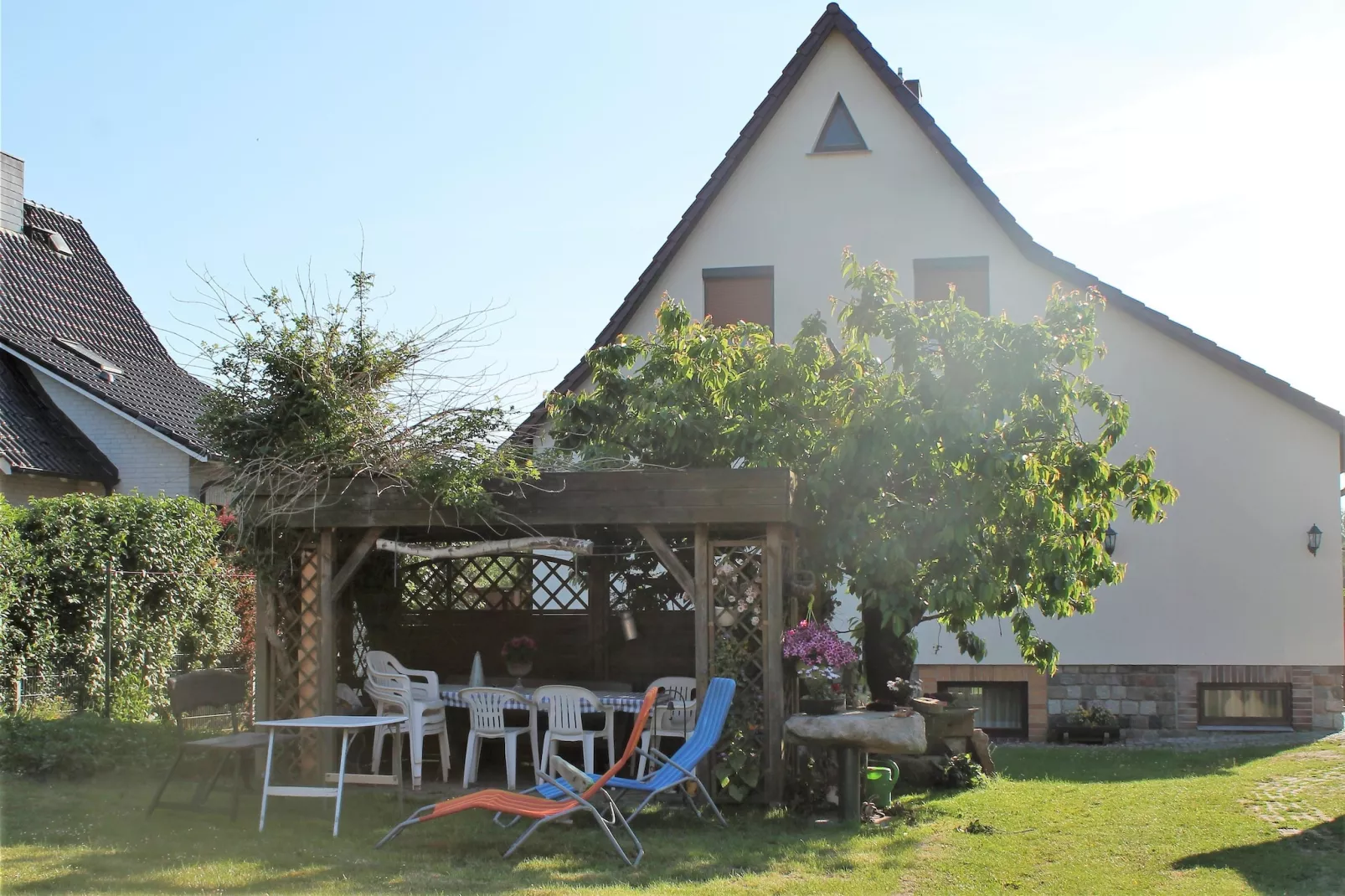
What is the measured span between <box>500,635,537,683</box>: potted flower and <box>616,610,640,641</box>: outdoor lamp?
0.84 metres

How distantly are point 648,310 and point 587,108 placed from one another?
6.42 m

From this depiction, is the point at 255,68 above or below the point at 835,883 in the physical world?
above

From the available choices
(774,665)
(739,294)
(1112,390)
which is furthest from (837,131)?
(774,665)

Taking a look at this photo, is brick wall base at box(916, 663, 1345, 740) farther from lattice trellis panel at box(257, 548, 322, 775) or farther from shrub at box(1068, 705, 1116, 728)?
lattice trellis panel at box(257, 548, 322, 775)

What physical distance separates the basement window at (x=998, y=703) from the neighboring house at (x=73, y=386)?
10.0m

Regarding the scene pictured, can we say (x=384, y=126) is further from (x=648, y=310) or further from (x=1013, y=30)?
(x=648, y=310)

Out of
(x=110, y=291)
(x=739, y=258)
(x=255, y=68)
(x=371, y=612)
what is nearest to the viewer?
(x=255, y=68)

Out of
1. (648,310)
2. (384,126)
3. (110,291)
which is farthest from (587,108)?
(110,291)

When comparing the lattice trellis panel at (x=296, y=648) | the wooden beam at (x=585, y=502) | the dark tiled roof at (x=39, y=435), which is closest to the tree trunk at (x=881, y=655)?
the wooden beam at (x=585, y=502)

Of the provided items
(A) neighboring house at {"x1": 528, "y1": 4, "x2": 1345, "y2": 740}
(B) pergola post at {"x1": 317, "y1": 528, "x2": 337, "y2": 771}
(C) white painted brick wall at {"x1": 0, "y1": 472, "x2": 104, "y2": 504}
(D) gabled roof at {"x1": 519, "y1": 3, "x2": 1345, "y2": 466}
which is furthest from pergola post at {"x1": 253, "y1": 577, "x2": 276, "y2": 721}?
(C) white painted brick wall at {"x1": 0, "y1": 472, "x2": 104, "y2": 504}

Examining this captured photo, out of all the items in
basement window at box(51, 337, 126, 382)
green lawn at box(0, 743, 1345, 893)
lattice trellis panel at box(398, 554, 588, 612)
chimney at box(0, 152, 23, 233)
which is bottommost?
green lawn at box(0, 743, 1345, 893)

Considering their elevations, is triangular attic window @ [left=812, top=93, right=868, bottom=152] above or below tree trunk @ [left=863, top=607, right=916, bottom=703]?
above

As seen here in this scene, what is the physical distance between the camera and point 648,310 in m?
14.6

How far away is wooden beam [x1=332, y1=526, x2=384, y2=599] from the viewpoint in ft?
27.3
